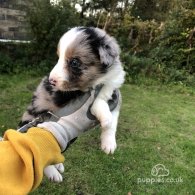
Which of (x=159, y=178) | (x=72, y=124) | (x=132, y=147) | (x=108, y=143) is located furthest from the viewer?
(x=132, y=147)

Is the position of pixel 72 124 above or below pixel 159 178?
above

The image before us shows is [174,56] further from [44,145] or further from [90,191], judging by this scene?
[44,145]

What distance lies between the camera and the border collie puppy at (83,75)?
8.13ft

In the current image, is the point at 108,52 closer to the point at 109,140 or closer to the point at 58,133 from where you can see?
the point at 109,140

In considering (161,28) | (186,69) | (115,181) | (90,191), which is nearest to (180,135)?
(115,181)

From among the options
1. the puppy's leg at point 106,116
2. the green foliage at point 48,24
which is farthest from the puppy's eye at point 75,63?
the green foliage at point 48,24

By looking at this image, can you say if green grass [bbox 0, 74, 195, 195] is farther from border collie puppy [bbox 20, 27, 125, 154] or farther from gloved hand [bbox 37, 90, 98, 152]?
gloved hand [bbox 37, 90, 98, 152]

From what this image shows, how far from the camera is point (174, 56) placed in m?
10.4

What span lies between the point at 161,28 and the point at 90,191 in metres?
7.82

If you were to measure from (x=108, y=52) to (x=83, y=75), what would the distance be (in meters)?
0.23

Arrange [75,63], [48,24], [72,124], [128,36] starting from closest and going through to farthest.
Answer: [72,124] → [75,63] → [48,24] → [128,36]

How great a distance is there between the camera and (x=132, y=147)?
5438 millimetres

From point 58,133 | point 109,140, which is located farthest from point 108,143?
point 58,133

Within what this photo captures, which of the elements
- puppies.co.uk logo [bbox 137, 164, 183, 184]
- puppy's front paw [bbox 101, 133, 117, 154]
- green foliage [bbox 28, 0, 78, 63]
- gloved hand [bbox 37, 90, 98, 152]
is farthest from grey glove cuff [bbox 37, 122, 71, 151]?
green foliage [bbox 28, 0, 78, 63]
